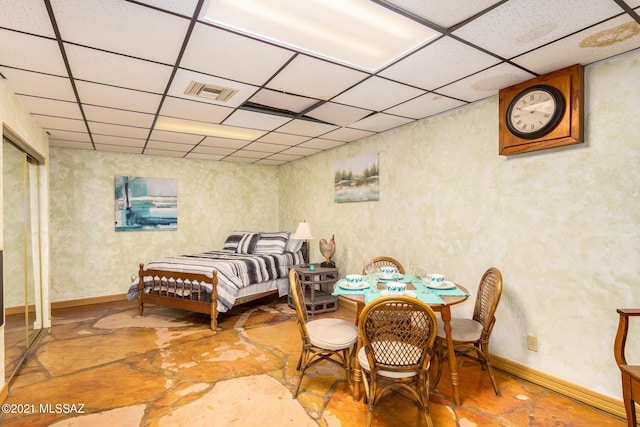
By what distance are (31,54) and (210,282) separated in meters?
2.76

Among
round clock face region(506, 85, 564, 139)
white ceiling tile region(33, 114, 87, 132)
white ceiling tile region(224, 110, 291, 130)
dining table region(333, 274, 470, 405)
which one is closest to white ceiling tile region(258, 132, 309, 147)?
white ceiling tile region(224, 110, 291, 130)

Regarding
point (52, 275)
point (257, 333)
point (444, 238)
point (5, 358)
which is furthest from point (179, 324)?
point (444, 238)

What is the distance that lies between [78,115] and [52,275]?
2.94 metres

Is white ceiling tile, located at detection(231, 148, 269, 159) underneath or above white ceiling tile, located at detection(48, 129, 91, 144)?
underneath

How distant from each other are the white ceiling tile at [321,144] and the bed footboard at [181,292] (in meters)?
2.20

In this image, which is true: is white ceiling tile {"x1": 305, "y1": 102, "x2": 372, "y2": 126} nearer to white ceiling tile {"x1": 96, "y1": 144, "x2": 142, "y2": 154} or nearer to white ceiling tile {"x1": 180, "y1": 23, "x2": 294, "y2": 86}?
white ceiling tile {"x1": 180, "y1": 23, "x2": 294, "y2": 86}

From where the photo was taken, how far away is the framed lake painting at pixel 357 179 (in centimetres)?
426

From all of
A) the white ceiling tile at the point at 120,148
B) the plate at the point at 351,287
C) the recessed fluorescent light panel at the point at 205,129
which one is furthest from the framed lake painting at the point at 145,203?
the plate at the point at 351,287

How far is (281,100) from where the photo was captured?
9.89 ft

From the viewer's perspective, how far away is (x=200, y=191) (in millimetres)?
6031

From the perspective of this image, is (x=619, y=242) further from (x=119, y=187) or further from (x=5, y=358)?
(x=119, y=187)

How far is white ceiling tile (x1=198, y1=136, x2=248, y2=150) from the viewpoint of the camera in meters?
4.45

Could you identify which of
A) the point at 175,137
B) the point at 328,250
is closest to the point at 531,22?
the point at 328,250

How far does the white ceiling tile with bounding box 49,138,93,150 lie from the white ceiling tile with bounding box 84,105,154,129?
1457 mm
